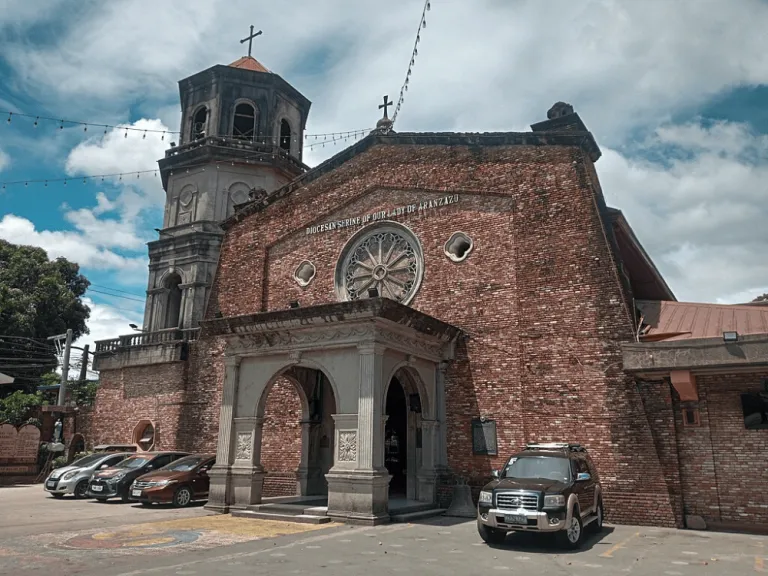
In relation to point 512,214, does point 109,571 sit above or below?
below

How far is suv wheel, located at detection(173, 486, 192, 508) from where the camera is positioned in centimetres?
1530

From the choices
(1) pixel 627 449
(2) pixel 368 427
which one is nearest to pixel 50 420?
(2) pixel 368 427

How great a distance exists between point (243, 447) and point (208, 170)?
16495 millimetres

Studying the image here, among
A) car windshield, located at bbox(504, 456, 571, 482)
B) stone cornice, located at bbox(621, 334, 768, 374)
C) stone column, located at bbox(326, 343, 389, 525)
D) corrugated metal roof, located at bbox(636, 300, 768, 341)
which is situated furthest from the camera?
corrugated metal roof, located at bbox(636, 300, 768, 341)

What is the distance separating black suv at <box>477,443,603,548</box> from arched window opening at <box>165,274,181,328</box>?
20.8 m

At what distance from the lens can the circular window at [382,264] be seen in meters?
16.6

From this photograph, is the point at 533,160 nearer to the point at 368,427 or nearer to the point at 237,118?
the point at 368,427

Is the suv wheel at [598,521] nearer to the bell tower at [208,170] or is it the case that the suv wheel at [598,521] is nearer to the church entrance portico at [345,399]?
the church entrance portico at [345,399]

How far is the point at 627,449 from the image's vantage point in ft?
41.1

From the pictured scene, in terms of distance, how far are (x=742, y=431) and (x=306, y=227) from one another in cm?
1249

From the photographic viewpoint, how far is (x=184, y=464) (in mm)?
16188

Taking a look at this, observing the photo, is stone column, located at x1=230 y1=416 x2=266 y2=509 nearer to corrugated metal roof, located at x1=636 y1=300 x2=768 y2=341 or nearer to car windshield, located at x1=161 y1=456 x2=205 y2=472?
car windshield, located at x1=161 y1=456 x2=205 y2=472

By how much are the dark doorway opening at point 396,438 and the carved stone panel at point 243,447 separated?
13.0ft

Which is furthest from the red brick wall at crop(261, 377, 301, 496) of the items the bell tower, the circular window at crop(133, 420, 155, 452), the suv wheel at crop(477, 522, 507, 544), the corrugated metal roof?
the bell tower
